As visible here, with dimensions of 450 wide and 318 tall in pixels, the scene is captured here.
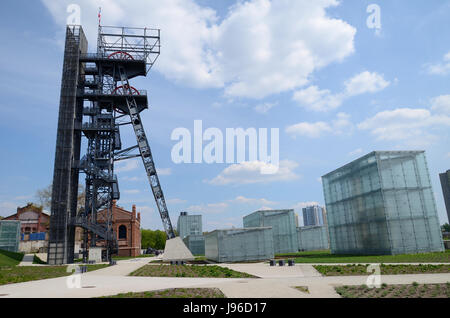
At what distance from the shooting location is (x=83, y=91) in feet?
142

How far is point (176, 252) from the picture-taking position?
3769 centimetres

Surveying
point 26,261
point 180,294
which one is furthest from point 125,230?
point 180,294

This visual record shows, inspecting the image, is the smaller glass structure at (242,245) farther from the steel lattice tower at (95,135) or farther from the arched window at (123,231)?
the arched window at (123,231)

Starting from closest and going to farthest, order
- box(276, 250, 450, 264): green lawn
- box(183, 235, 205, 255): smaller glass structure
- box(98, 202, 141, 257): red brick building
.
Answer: box(276, 250, 450, 264): green lawn < box(98, 202, 141, 257): red brick building < box(183, 235, 205, 255): smaller glass structure

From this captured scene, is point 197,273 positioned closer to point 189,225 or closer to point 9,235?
point 9,235

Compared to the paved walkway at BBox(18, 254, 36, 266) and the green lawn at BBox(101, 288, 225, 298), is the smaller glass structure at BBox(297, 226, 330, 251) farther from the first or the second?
the green lawn at BBox(101, 288, 225, 298)

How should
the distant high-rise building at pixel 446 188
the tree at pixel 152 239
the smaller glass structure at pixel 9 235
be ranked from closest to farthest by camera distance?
the smaller glass structure at pixel 9 235
the tree at pixel 152 239
the distant high-rise building at pixel 446 188

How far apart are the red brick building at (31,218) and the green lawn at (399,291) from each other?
7992 cm

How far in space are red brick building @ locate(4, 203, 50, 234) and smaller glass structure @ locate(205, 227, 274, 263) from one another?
190ft

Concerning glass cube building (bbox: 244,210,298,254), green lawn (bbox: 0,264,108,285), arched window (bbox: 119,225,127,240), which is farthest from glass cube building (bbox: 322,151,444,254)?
arched window (bbox: 119,225,127,240)

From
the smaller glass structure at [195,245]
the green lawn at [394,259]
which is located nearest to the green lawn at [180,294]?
the green lawn at [394,259]

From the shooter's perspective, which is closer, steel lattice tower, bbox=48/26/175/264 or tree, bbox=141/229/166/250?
steel lattice tower, bbox=48/26/175/264

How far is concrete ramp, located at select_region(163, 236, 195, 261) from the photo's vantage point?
3722 centimetres

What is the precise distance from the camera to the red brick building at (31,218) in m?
75.3
